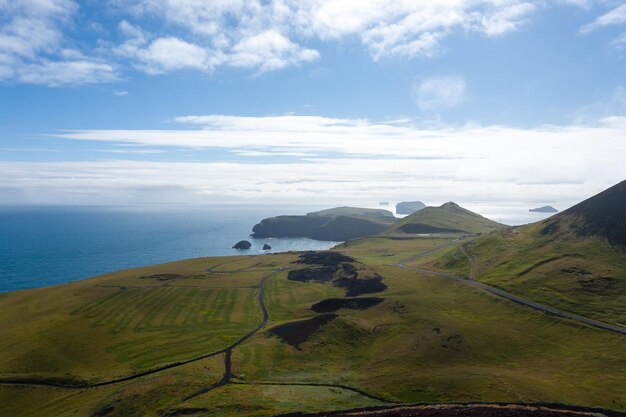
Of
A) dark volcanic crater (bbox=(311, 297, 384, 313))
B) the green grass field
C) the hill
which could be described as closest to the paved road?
the green grass field

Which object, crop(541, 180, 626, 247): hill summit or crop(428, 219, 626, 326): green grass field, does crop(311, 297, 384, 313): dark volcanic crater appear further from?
crop(541, 180, 626, 247): hill summit

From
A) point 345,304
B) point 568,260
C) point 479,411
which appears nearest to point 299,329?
point 345,304

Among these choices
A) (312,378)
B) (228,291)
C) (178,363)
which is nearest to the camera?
(312,378)

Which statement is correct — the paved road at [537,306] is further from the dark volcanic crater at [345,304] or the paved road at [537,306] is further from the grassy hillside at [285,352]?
the dark volcanic crater at [345,304]

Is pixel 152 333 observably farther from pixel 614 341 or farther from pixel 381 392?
pixel 614 341

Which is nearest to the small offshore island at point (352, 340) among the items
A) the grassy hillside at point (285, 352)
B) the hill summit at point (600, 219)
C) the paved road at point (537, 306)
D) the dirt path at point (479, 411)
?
the dirt path at point (479, 411)

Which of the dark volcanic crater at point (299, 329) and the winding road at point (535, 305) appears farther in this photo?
the dark volcanic crater at point (299, 329)

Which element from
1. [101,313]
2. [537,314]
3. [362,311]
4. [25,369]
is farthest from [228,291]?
[537,314]
